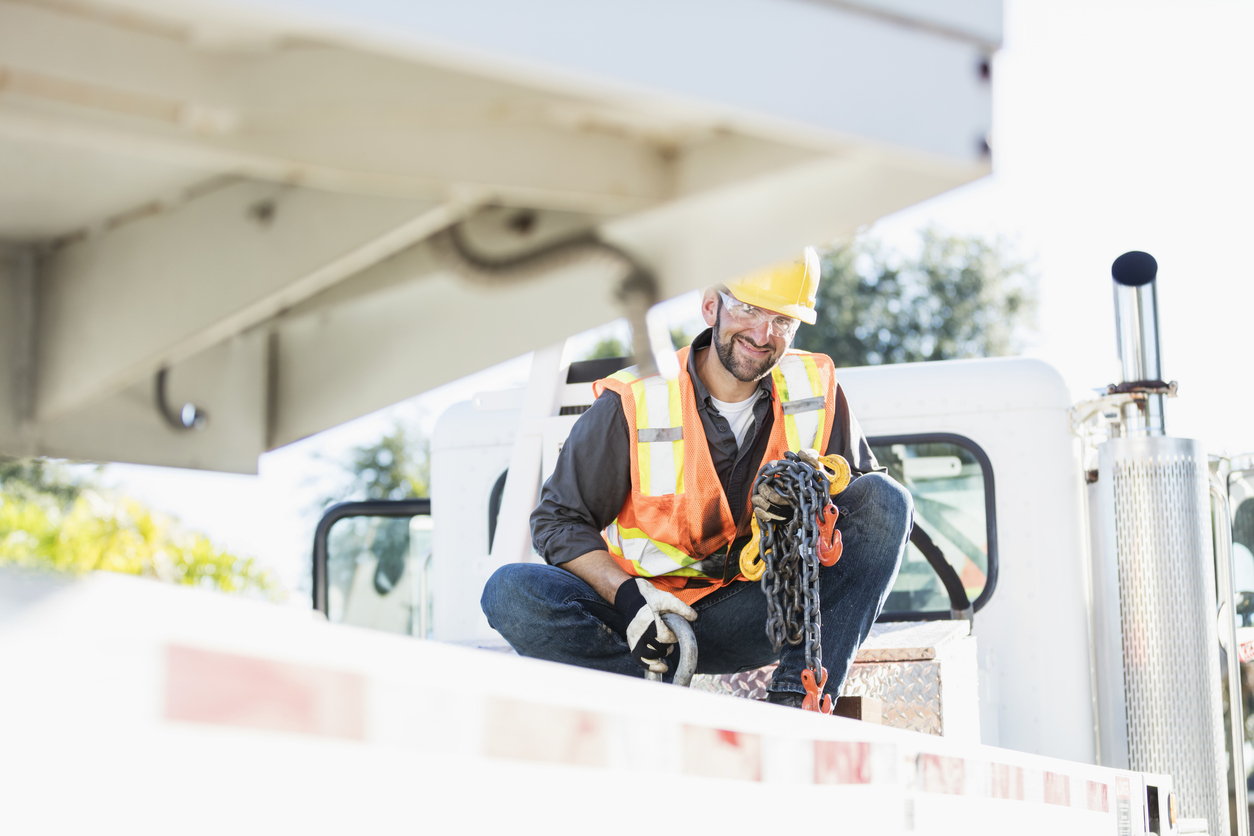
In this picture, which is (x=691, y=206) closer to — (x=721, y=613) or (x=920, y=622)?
(x=721, y=613)

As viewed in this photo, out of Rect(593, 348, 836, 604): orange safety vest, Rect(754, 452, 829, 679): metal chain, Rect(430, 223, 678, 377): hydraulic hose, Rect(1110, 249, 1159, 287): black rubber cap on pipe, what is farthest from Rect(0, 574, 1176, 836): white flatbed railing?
Rect(1110, 249, 1159, 287): black rubber cap on pipe

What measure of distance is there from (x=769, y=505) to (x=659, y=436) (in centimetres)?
59

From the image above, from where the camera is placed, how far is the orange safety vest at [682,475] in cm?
305

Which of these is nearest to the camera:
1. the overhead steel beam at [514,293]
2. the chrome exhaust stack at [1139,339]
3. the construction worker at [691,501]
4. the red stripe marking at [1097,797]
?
the overhead steel beam at [514,293]

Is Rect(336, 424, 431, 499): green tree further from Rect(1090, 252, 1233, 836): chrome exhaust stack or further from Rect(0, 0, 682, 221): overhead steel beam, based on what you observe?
Rect(0, 0, 682, 221): overhead steel beam

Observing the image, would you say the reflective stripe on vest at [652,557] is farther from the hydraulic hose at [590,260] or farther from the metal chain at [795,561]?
the hydraulic hose at [590,260]

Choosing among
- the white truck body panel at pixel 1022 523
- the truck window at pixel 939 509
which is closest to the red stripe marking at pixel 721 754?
the white truck body panel at pixel 1022 523

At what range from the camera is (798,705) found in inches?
99.0

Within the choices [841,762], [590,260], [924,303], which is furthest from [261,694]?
[924,303]

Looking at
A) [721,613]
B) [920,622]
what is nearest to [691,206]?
[721,613]

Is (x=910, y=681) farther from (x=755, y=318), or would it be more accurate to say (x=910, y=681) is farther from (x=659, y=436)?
(x=755, y=318)

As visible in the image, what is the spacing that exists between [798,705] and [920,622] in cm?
118

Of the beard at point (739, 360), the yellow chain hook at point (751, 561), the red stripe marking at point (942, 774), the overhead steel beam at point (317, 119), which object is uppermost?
the beard at point (739, 360)

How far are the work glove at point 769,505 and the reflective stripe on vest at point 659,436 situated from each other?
0.50m
